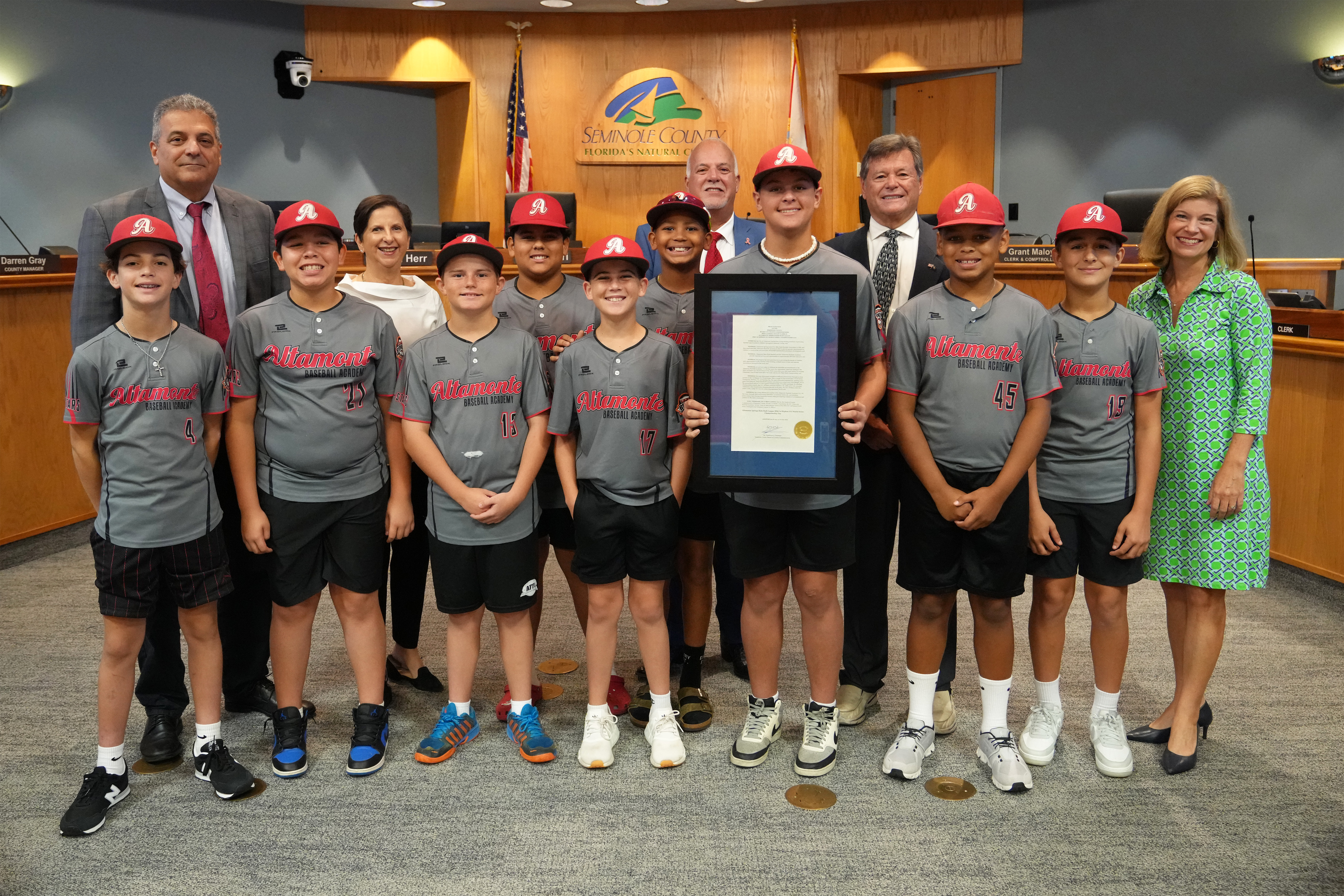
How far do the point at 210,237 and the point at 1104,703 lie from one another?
3.03m

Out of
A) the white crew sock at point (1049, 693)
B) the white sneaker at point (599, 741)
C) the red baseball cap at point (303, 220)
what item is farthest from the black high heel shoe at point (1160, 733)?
the red baseball cap at point (303, 220)

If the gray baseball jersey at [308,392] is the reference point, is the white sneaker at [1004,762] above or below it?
below

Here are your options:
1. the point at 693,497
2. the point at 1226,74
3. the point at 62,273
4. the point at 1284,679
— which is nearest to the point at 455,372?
the point at 693,497

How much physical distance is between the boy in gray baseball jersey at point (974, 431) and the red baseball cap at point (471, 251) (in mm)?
1140

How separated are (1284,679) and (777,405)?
224cm

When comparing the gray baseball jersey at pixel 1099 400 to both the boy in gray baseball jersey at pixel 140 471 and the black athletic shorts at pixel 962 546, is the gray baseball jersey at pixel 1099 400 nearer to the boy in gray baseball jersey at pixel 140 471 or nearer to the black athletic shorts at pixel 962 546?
the black athletic shorts at pixel 962 546

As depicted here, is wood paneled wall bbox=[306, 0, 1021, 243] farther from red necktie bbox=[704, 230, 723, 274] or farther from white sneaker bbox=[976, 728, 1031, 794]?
white sneaker bbox=[976, 728, 1031, 794]

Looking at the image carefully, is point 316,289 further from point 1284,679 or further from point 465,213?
point 465,213

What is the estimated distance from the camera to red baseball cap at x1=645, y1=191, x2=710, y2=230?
2787 mm

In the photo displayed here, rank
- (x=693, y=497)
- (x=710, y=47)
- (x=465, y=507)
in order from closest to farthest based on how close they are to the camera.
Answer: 1. (x=465, y=507)
2. (x=693, y=497)
3. (x=710, y=47)

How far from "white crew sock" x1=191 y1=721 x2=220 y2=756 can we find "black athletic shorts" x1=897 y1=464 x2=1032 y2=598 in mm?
1961

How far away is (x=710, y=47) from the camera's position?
9.51 meters

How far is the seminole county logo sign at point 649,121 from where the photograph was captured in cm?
949

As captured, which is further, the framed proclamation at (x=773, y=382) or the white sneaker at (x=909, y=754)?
the white sneaker at (x=909, y=754)
